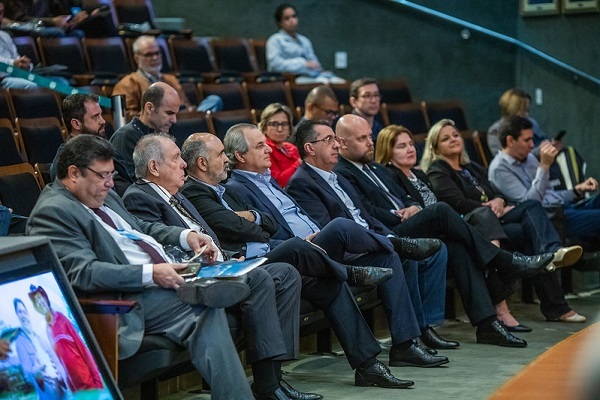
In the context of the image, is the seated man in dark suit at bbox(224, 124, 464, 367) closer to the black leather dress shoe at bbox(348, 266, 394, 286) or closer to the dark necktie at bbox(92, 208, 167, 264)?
the black leather dress shoe at bbox(348, 266, 394, 286)

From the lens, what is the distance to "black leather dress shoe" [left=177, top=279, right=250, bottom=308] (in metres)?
3.18

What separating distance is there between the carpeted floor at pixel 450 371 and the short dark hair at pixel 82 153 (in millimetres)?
1004

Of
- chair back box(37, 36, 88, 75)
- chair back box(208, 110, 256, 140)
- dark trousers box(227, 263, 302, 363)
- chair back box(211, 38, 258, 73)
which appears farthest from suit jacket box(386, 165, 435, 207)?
chair back box(211, 38, 258, 73)

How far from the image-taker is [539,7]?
8.07m

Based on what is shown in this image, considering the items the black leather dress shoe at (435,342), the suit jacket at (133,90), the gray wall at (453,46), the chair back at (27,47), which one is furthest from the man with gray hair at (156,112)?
the gray wall at (453,46)

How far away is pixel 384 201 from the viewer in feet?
16.7

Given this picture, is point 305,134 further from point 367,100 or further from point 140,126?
point 367,100

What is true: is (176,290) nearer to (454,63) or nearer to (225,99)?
(225,99)

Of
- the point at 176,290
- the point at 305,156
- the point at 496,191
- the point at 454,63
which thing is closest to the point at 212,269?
the point at 176,290

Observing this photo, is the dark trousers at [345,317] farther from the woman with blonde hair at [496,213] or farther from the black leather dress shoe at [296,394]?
the woman with blonde hair at [496,213]

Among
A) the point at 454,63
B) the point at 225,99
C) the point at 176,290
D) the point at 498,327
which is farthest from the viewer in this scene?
the point at 454,63

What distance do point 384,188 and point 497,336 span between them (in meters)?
0.89

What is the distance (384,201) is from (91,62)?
2.82 meters

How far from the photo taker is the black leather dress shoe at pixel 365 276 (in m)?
4.07
